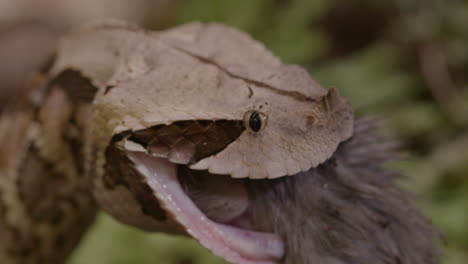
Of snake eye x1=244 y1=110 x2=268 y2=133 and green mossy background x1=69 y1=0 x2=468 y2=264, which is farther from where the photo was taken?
green mossy background x1=69 y1=0 x2=468 y2=264

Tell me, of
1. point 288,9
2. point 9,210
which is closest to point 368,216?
point 9,210

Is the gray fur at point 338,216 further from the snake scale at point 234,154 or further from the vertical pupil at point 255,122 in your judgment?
the vertical pupil at point 255,122

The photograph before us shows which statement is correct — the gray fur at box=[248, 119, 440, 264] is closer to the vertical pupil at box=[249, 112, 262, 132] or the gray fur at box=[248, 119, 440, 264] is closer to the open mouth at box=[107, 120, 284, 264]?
the open mouth at box=[107, 120, 284, 264]

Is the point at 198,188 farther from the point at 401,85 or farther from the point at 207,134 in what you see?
the point at 401,85

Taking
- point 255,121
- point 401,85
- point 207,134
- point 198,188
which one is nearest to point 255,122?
point 255,121

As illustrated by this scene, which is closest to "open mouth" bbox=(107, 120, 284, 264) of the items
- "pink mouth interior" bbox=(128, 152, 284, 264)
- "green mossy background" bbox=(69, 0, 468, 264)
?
"pink mouth interior" bbox=(128, 152, 284, 264)

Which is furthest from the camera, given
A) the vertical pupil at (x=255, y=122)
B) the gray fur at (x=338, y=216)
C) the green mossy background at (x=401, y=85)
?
the green mossy background at (x=401, y=85)

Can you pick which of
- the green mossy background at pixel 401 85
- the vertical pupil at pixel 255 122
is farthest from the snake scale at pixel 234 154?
the green mossy background at pixel 401 85
